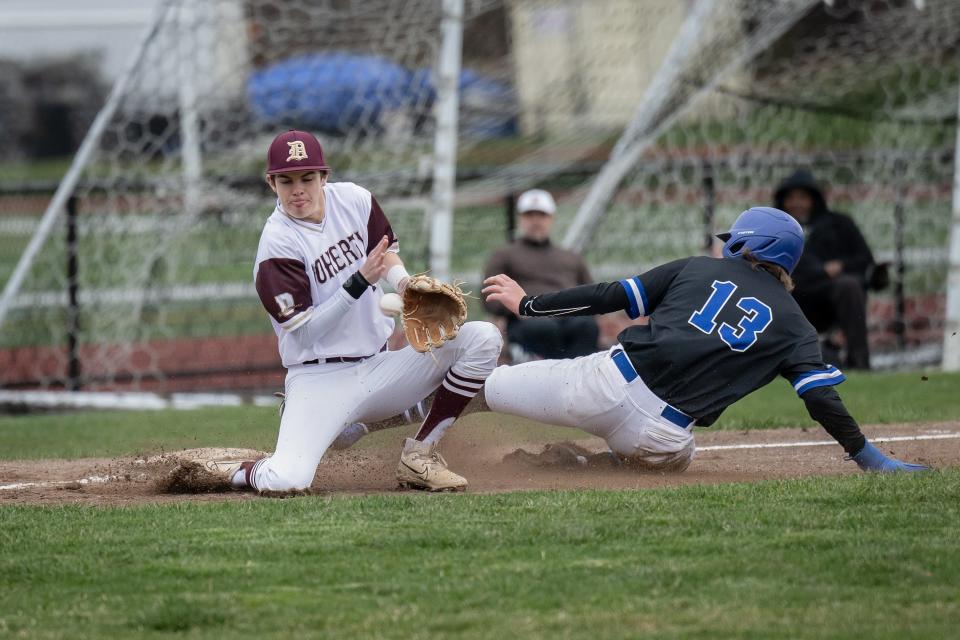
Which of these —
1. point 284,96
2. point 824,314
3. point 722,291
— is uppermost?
point 284,96

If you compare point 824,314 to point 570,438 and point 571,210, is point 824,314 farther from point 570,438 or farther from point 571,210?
point 570,438

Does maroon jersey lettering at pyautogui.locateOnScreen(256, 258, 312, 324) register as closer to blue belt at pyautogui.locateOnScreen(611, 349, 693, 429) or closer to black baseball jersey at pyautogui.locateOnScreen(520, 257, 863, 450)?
black baseball jersey at pyautogui.locateOnScreen(520, 257, 863, 450)

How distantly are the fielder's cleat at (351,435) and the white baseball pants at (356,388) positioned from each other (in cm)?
37

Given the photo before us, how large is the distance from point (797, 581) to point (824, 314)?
290 inches

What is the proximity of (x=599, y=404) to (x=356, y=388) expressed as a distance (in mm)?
1057

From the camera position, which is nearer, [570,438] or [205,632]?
[205,632]

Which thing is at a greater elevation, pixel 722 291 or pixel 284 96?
pixel 284 96

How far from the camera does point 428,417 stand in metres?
6.32

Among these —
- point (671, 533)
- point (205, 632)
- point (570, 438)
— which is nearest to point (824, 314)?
point (570, 438)

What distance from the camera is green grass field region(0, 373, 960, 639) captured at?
3893mm

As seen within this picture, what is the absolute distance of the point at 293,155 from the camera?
5973 millimetres

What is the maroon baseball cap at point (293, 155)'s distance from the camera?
5.98m

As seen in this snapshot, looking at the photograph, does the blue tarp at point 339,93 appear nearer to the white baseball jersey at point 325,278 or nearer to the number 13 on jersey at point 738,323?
the white baseball jersey at point 325,278

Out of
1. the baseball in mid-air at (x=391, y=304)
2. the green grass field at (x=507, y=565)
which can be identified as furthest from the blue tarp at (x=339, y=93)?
the green grass field at (x=507, y=565)
